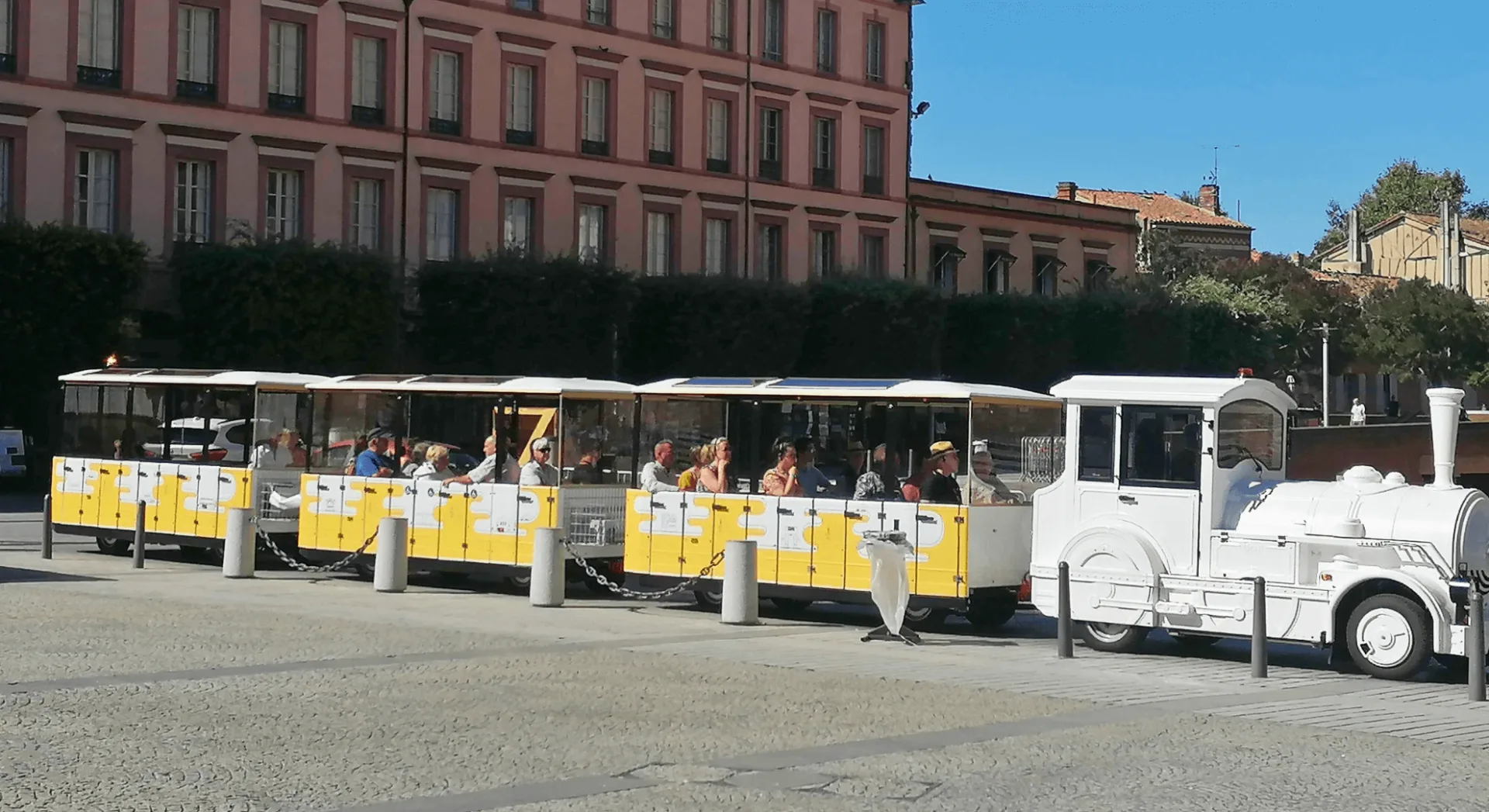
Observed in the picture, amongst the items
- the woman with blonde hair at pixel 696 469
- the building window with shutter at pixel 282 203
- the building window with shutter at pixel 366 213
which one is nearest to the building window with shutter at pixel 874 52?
the building window with shutter at pixel 366 213

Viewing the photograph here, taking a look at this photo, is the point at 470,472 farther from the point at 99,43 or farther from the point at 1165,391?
the point at 99,43

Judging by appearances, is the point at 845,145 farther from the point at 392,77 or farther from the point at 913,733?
the point at 913,733

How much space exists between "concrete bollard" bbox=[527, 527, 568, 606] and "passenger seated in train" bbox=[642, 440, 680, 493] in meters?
1.26

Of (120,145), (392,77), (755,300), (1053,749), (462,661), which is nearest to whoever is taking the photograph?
(1053,749)

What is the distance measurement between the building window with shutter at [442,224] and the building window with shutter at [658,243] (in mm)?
Result: 7260

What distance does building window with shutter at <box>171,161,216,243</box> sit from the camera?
166ft

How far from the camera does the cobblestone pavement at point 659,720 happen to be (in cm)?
991

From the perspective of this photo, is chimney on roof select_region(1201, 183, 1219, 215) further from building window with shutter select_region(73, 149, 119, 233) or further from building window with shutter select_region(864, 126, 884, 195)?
building window with shutter select_region(73, 149, 119, 233)

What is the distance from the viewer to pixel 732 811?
9.38 metres

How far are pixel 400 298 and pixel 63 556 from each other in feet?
86.3

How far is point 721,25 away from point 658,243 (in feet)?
25.1

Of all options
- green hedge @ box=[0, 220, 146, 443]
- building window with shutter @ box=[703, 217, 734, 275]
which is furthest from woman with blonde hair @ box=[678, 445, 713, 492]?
building window with shutter @ box=[703, 217, 734, 275]

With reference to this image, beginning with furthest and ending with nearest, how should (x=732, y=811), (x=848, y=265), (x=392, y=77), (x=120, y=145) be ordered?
(x=848, y=265) < (x=392, y=77) < (x=120, y=145) < (x=732, y=811)

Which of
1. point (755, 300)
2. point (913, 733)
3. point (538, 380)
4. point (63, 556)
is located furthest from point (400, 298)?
point (913, 733)
